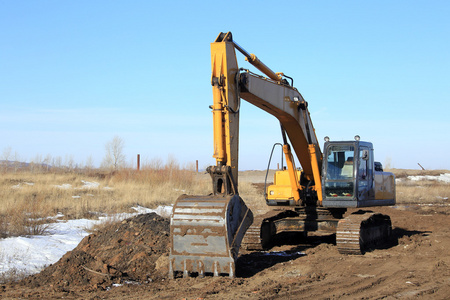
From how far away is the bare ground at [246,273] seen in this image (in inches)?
296

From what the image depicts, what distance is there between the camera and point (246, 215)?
8.81 metres

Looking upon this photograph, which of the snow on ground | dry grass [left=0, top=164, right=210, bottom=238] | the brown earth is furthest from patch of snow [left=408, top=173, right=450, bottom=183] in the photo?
the snow on ground

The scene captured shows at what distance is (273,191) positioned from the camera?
41.3 feet

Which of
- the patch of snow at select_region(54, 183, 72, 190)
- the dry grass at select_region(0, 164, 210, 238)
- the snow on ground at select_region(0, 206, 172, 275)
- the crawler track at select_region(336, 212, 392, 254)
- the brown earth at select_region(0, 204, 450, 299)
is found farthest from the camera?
the patch of snow at select_region(54, 183, 72, 190)

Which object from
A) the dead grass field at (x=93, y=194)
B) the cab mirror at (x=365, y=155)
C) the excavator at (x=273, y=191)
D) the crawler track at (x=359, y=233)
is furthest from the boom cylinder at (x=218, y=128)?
the dead grass field at (x=93, y=194)

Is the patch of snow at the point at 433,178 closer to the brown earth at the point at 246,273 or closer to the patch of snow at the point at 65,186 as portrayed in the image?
the patch of snow at the point at 65,186

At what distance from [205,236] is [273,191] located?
471 cm

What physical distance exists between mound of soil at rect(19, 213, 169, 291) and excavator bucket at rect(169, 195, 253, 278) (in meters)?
0.79

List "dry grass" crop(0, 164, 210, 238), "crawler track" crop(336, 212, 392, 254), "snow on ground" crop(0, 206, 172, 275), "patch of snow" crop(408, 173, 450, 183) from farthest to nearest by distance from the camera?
"patch of snow" crop(408, 173, 450, 183) → "dry grass" crop(0, 164, 210, 238) → "crawler track" crop(336, 212, 392, 254) → "snow on ground" crop(0, 206, 172, 275)

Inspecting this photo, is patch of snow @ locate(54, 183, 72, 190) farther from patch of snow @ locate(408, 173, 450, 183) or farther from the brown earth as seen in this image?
patch of snow @ locate(408, 173, 450, 183)

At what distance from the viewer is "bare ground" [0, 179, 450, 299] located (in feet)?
24.7

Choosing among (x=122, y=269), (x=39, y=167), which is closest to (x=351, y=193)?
(x=122, y=269)

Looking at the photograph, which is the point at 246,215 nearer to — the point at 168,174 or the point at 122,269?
the point at 122,269

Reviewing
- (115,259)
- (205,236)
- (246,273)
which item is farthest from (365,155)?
(115,259)
